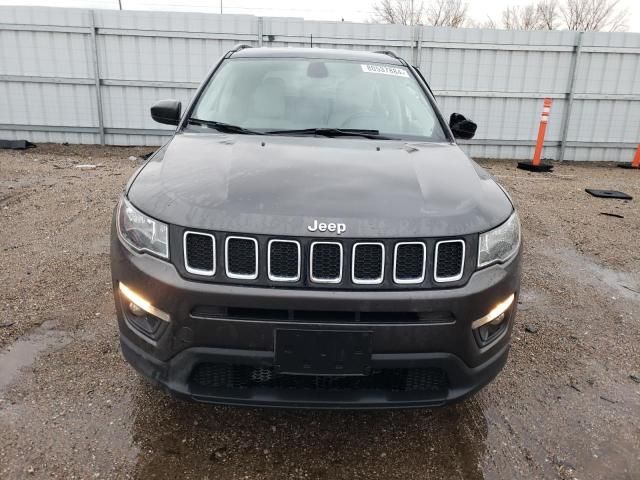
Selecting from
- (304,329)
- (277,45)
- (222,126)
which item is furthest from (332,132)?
(277,45)

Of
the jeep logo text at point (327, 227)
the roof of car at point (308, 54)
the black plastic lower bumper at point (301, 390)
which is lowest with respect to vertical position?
the black plastic lower bumper at point (301, 390)

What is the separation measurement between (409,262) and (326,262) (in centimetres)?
30

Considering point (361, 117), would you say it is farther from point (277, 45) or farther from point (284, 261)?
point (277, 45)

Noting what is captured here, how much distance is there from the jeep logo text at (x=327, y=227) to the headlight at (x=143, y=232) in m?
0.55

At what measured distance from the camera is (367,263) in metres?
1.85

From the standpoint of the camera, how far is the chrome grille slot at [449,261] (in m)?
1.88

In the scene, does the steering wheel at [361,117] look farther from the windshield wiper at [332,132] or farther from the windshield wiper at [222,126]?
the windshield wiper at [222,126]

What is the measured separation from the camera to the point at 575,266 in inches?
183

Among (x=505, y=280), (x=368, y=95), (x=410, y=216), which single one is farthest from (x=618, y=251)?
(x=410, y=216)

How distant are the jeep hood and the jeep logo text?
17 mm

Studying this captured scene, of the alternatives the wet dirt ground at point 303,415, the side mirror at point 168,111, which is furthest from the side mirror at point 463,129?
the side mirror at point 168,111

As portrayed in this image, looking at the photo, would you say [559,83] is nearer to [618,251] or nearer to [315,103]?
[618,251]

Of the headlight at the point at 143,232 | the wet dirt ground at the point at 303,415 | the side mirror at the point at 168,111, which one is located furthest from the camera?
the side mirror at the point at 168,111

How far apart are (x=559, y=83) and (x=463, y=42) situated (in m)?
2.33
